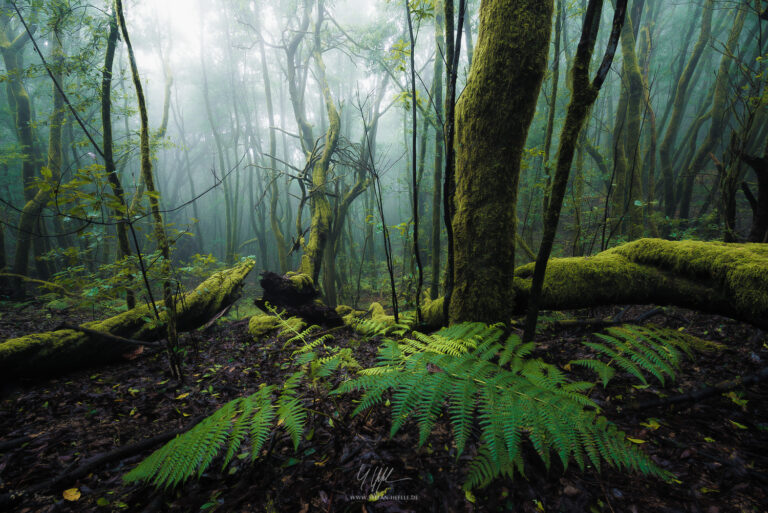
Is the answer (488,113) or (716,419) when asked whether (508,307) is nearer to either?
(716,419)

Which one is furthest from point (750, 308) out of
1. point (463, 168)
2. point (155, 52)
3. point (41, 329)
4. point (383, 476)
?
point (155, 52)

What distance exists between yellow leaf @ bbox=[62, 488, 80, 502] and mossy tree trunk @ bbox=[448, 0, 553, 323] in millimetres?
2770

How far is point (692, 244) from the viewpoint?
2.47 meters

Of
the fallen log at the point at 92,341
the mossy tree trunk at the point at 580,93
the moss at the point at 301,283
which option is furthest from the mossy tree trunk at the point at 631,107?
the fallen log at the point at 92,341

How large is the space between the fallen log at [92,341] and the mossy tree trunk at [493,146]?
131 inches

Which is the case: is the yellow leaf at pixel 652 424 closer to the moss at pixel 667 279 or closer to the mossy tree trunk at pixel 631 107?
the moss at pixel 667 279

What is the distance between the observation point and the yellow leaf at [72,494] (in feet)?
5.13

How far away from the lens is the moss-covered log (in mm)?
2020

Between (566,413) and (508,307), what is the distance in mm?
1316

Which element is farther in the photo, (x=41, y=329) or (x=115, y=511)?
(x=41, y=329)

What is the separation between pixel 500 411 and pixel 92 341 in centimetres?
487

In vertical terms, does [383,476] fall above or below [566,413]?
below
